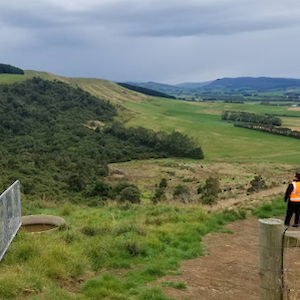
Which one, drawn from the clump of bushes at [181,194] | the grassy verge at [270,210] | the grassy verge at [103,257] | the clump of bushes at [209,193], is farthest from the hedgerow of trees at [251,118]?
the grassy verge at [103,257]

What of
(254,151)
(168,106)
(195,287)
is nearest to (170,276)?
(195,287)

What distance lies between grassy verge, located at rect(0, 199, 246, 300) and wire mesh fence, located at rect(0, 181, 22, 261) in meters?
0.46

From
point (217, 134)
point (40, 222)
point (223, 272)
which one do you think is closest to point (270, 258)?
point (223, 272)

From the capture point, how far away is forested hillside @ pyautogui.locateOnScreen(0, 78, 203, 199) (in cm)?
6134

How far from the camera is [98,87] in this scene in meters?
124

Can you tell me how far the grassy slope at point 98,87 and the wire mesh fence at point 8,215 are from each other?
343ft

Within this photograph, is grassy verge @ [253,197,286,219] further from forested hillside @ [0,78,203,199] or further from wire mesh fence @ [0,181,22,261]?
forested hillside @ [0,78,203,199]

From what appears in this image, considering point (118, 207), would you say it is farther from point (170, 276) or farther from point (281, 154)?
point (281, 154)

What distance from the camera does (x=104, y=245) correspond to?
25.8 feet

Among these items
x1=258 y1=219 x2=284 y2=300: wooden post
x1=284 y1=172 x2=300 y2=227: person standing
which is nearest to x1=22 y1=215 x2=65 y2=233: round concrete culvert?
x1=284 y1=172 x2=300 y2=227: person standing

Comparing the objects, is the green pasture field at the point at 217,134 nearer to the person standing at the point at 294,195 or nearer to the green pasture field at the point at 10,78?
the green pasture field at the point at 10,78

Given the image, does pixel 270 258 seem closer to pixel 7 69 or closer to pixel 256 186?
pixel 256 186

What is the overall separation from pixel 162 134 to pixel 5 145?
34393 mm

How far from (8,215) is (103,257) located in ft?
7.77
